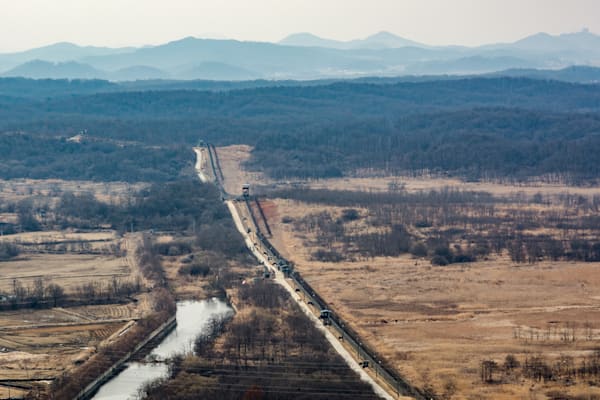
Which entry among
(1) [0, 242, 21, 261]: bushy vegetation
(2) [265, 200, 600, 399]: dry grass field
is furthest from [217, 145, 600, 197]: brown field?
(2) [265, 200, 600, 399]: dry grass field

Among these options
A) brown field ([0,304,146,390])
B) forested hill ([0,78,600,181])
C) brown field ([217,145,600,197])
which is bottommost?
brown field ([217,145,600,197])

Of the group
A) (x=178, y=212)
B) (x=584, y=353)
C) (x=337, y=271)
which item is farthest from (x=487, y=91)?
(x=584, y=353)

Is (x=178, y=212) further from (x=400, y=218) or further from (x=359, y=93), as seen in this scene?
(x=359, y=93)

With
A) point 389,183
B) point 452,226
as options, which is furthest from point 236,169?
point 452,226

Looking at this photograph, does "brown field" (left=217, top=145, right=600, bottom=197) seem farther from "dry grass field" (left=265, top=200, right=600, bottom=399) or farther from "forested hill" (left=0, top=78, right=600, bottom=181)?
"dry grass field" (left=265, top=200, right=600, bottom=399)

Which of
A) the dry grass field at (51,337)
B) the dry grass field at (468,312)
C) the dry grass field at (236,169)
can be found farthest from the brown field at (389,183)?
the dry grass field at (51,337)
